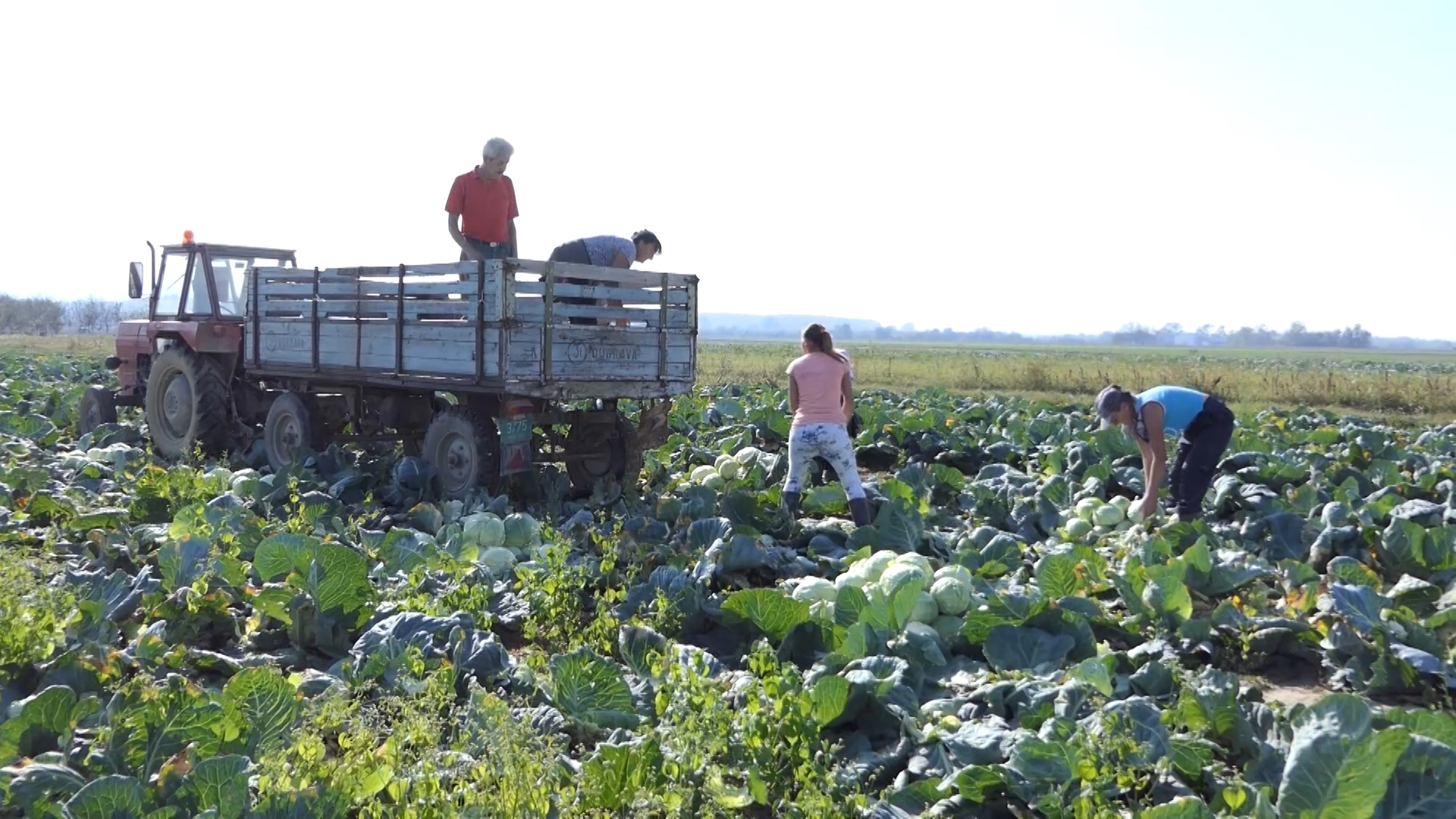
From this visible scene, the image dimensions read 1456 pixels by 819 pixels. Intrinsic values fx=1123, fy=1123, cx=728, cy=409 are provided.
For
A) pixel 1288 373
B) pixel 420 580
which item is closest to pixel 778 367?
pixel 1288 373

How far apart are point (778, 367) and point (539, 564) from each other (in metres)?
27.1

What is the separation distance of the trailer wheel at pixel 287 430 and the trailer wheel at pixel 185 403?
0.65 meters

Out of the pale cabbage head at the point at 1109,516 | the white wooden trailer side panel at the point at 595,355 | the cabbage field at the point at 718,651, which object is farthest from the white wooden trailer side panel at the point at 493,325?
the pale cabbage head at the point at 1109,516

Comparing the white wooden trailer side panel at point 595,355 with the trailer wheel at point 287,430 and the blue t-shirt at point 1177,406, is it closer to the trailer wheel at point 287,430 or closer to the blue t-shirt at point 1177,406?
the trailer wheel at point 287,430

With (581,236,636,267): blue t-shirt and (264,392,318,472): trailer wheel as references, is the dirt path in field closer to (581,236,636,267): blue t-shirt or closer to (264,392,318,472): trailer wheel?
(581,236,636,267): blue t-shirt

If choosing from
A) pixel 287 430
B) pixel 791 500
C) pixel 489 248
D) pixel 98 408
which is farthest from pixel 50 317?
pixel 791 500

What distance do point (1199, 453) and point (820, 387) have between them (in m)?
2.63

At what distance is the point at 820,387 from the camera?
807cm

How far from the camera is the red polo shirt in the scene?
9.25 meters

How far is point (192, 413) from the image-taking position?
433 inches

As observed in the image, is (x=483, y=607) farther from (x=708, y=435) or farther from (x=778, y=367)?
(x=778, y=367)

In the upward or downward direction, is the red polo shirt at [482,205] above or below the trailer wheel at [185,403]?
above

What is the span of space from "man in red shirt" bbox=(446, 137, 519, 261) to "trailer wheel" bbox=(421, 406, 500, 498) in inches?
54.3

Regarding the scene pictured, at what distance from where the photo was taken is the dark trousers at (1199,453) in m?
7.63
